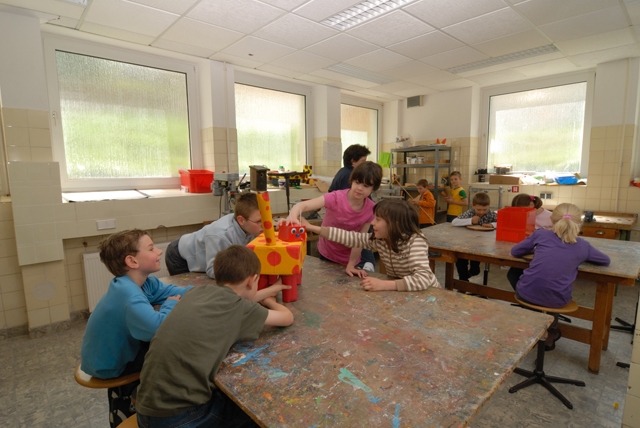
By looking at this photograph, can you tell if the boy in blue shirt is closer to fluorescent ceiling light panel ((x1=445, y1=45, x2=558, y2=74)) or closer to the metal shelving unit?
fluorescent ceiling light panel ((x1=445, y1=45, x2=558, y2=74))

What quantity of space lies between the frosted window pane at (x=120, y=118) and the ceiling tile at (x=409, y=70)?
2.54 metres

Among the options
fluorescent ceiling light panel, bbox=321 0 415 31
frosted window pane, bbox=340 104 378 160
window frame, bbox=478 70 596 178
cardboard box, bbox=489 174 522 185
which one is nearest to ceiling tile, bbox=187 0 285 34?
fluorescent ceiling light panel, bbox=321 0 415 31

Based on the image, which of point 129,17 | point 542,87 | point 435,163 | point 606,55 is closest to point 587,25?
point 606,55

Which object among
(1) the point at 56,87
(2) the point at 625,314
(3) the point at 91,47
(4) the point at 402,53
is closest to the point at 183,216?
(1) the point at 56,87

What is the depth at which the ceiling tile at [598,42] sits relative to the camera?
3240 millimetres

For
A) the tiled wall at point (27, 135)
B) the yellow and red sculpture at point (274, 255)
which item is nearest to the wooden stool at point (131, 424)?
the yellow and red sculpture at point (274, 255)

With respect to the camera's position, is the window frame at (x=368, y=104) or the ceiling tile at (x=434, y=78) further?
the window frame at (x=368, y=104)

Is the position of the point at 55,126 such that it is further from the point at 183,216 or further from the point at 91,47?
the point at 183,216

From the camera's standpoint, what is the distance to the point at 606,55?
151 inches

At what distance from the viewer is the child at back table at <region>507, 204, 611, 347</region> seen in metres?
2.01

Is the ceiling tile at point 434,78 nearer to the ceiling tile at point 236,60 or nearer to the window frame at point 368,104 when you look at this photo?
the window frame at point 368,104

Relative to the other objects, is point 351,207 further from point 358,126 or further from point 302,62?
point 358,126

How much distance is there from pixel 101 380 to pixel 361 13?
2.96 meters

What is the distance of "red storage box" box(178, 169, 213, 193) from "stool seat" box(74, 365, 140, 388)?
105 inches
